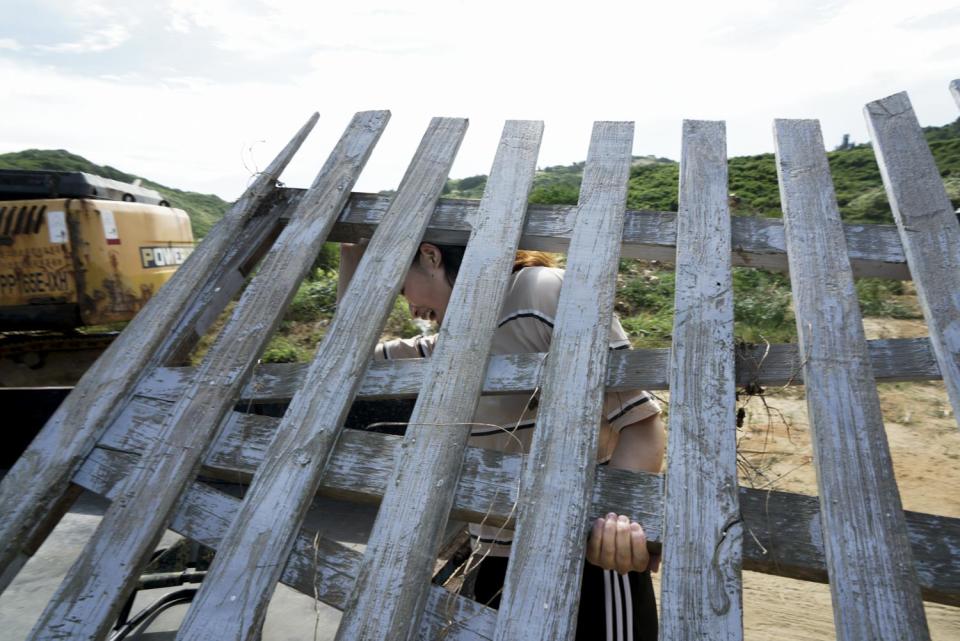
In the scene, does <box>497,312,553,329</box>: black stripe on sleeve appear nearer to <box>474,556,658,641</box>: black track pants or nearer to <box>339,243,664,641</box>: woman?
<box>339,243,664,641</box>: woman

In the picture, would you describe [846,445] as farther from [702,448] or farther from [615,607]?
[615,607]

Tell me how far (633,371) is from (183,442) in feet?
3.38

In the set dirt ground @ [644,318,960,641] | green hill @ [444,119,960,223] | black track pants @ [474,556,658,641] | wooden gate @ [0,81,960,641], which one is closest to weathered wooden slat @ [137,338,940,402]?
wooden gate @ [0,81,960,641]

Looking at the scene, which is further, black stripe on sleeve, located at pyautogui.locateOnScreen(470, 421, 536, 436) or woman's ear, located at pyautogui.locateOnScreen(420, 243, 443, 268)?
woman's ear, located at pyautogui.locateOnScreen(420, 243, 443, 268)

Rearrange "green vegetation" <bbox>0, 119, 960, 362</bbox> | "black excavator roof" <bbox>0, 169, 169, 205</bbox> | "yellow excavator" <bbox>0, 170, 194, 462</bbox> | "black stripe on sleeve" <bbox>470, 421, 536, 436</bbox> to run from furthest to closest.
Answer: "green vegetation" <bbox>0, 119, 960, 362</bbox>, "black excavator roof" <bbox>0, 169, 169, 205</bbox>, "yellow excavator" <bbox>0, 170, 194, 462</bbox>, "black stripe on sleeve" <bbox>470, 421, 536, 436</bbox>

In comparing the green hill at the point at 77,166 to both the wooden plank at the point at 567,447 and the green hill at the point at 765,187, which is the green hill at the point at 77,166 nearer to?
the green hill at the point at 765,187

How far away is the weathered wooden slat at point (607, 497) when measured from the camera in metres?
1.34

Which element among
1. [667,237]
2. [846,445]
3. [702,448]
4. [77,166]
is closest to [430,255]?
[667,237]

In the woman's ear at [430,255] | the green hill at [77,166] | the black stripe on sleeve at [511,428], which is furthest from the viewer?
the green hill at [77,166]

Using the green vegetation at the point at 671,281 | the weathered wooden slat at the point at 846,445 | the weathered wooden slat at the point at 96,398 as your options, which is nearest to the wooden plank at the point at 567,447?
the weathered wooden slat at the point at 846,445

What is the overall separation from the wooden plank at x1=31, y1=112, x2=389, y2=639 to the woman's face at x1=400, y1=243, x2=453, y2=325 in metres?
0.29

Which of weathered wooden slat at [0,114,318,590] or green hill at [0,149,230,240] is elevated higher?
green hill at [0,149,230,240]

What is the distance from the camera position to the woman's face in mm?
2225

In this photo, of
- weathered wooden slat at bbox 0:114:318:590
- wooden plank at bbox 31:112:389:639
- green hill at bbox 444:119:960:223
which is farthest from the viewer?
green hill at bbox 444:119:960:223
